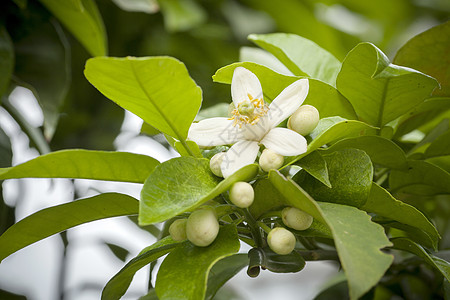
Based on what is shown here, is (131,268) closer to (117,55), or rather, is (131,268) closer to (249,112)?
(249,112)

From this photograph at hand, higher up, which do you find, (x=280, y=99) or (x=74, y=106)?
(x=280, y=99)

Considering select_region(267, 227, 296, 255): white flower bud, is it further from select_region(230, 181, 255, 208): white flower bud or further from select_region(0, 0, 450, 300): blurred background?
select_region(0, 0, 450, 300): blurred background

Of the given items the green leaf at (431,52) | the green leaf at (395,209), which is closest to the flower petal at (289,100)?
the green leaf at (395,209)

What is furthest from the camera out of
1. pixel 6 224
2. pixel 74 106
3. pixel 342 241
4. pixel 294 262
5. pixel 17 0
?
pixel 74 106

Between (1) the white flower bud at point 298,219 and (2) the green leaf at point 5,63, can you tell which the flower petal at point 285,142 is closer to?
(1) the white flower bud at point 298,219

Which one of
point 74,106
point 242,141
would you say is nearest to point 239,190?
point 242,141

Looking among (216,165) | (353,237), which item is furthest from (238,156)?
(353,237)

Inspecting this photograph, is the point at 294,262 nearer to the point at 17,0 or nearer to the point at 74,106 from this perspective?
the point at 17,0
